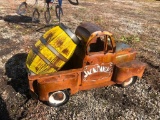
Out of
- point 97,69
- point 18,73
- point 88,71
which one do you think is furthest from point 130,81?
point 18,73

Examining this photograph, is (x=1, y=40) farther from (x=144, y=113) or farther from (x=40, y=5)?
(x=144, y=113)

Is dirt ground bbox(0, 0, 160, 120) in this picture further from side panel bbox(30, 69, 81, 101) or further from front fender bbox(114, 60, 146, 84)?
side panel bbox(30, 69, 81, 101)

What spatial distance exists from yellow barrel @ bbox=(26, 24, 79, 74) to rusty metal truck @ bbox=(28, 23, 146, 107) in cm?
34

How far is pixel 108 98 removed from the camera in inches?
320

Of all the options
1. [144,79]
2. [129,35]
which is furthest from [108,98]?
[129,35]

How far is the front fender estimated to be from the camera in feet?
25.9

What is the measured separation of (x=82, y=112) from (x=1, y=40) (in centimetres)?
789

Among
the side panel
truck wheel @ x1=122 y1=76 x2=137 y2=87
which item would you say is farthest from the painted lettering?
truck wheel @ x1=122 y1=76 x2=137 y2=87

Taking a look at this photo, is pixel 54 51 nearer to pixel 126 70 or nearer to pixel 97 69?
pixel 97 69

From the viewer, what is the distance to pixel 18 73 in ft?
30.9

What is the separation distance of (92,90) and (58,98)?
1691 mm

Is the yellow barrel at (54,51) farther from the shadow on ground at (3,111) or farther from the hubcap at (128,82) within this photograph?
the hubcap at (128,82)

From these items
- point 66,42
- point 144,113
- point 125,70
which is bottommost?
point 144,113

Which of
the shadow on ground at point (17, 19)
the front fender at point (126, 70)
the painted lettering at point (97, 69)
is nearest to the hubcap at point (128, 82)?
the front fender at point (126, 70)
